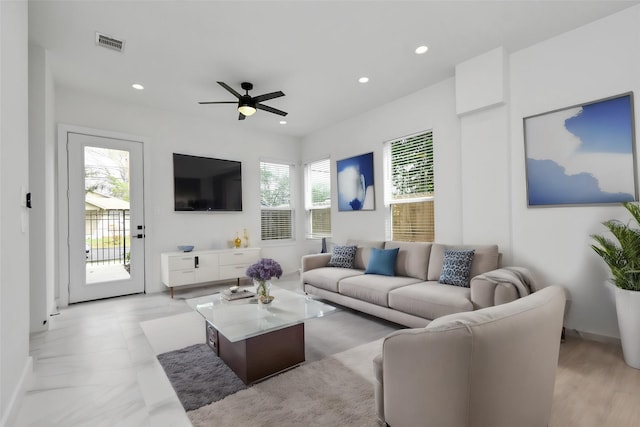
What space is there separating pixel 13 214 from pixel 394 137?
4287 millimetres

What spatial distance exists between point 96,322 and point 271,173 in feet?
12.7

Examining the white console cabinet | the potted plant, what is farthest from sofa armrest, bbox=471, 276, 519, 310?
the white console cabinet

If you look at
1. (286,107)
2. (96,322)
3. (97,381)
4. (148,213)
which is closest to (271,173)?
(286,107)

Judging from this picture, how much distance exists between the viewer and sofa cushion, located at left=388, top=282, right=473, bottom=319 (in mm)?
2615

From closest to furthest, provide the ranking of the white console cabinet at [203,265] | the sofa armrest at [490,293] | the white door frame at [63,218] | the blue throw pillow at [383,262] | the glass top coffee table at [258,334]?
the glass top coffee table at [258,334] → the sofa armrest at [490,293] → the blue throw pillow at [383,262] → the white door frame at [63,218] → the white console cabinet at [203,265]

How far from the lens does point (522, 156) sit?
3.25 metres

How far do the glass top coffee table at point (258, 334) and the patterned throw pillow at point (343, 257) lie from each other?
1694 millimetres

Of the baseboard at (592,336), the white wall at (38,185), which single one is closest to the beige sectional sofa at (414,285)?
the baseboard at (592,336)

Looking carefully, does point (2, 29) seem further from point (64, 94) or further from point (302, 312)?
point (64, 94)

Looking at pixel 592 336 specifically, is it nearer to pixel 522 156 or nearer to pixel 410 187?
pixel 522 156

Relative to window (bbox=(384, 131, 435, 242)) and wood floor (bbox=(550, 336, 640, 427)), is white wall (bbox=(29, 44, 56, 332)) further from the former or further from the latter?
wood floor (bbox=(550, 336, 640, 427))

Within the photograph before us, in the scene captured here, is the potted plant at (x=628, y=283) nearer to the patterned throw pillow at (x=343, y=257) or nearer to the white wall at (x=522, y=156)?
the white wall at (x=522, y=156)

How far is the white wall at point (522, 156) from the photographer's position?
2.74 meters

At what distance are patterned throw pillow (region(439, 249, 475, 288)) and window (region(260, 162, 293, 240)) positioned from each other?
12.6ft
